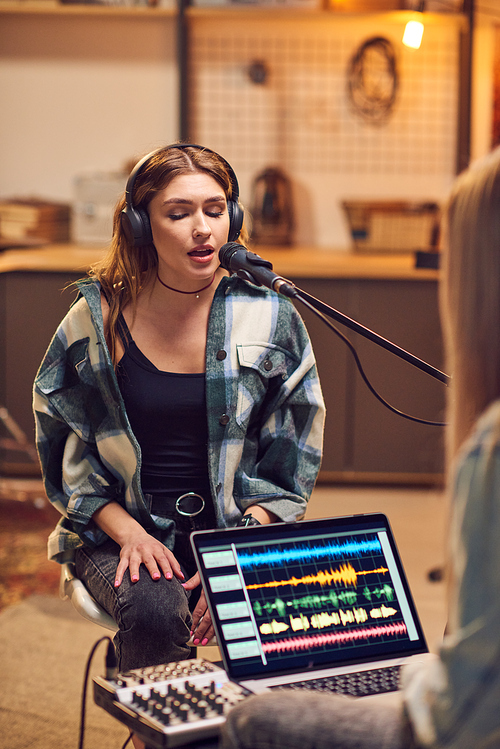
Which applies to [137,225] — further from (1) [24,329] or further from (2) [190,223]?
(1) [24,329]

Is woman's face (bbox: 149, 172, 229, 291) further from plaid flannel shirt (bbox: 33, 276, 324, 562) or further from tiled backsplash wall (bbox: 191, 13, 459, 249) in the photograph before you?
tiled backsplash wall (bbox: 191, 13, 459, 249)

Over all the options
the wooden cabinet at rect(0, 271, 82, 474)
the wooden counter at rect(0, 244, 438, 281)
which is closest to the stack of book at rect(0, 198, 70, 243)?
the wooden counter at rect(0, 244, 438, 281)

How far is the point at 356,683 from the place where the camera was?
3.05ft

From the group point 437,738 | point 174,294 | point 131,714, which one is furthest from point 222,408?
point 437,738

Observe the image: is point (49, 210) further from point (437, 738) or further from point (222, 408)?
point (437, 738)

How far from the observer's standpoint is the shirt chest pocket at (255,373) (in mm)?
1424

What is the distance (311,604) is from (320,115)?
3.04m

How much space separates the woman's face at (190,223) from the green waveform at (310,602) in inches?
24.8

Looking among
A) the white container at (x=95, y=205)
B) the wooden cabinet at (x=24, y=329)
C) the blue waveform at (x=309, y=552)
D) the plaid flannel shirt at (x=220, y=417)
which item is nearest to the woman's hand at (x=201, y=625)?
the plaid flannel shirt at (x=220, y=417)

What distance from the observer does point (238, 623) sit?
3.13 ft

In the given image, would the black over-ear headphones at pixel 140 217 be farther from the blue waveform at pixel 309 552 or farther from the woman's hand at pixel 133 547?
the blue waveform at pixel 309 552

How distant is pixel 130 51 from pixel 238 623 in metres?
3.26

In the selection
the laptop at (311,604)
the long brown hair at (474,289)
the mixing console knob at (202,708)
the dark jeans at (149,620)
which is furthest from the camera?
the dark jeans at (149,620)

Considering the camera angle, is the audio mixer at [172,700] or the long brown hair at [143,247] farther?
the long brown hair at [143,247]
